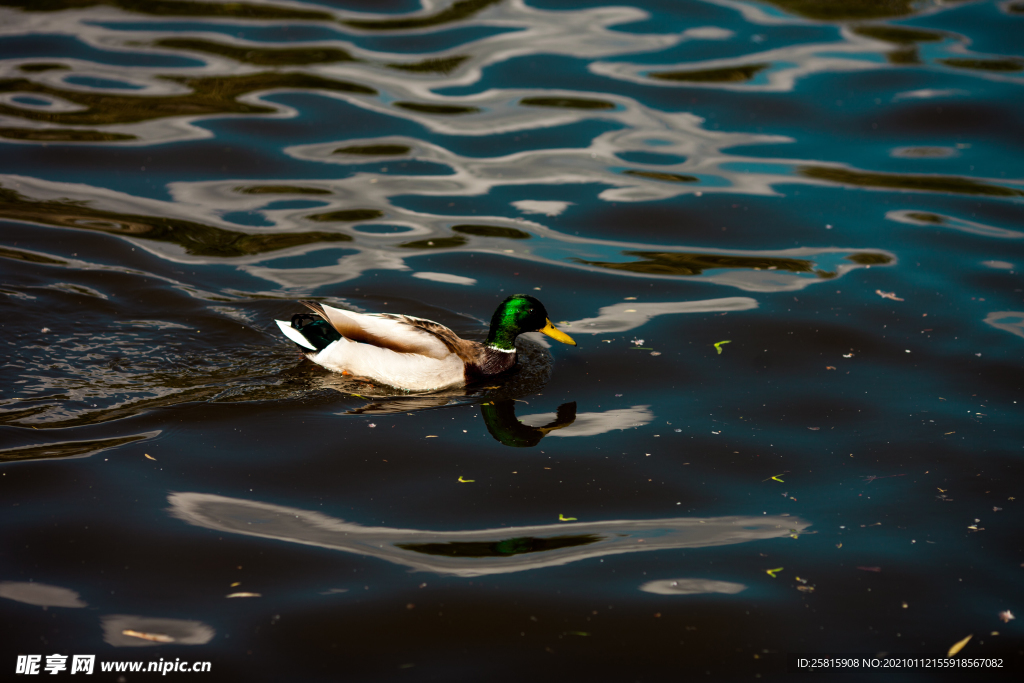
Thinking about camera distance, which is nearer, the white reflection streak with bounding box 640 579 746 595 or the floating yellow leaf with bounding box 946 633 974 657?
the floating yellow leaf with bounding box 946 633 974 657

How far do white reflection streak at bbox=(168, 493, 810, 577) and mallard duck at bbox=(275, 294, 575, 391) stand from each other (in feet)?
6.15

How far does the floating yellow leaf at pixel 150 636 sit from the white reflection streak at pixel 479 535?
2.65 feet

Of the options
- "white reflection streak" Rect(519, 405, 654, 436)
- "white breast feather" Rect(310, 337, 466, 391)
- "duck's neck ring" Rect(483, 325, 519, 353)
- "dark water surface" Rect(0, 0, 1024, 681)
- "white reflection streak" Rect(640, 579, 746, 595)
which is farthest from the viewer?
"duck's neck ring" Rect(483, 325, 519, 353)

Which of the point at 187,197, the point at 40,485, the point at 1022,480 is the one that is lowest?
the point at 1022,480

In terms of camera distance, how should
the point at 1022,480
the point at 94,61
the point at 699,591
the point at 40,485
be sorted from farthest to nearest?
the point at 94,61 < the point at 1022,480 < the point at 40,485 < the point at 699,591

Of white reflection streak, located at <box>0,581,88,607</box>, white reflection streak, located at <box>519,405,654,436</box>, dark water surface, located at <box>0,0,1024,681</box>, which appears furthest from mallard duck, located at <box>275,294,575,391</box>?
white reflection streak, located at <box>0,581,88,607</box>

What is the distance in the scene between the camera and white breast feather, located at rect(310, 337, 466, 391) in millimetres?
7094

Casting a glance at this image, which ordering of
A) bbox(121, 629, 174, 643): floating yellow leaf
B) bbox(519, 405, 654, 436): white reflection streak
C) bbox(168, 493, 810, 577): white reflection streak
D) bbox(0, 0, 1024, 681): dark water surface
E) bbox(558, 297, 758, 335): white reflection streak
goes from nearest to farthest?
bbox(121, 629, 174, 643): floating yellow leaf < bbox(0, 0, 1024, 681): dark water surface < bbox(168, 493, 810, 577): white reflection streak < bbox(519, 405, 654, 436): white reflection streak < bbox(558, 297, 758, 335): white reflection streak

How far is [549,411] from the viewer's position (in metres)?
6.81

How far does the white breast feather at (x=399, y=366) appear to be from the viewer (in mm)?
7094

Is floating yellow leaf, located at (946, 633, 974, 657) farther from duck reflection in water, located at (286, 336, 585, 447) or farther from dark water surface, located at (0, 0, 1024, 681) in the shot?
duck reflection in water, located at (286, 336, 585, 447)

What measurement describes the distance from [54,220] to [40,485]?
4.54 metres

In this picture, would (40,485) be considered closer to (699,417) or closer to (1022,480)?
(699,417)

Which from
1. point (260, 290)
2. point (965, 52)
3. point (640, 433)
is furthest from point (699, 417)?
point (965, 52)
